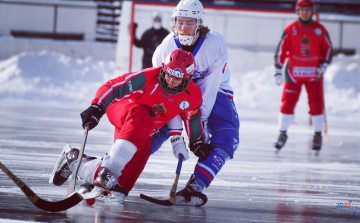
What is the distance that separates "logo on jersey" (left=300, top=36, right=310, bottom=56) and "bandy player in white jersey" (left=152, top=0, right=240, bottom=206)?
2.84 m

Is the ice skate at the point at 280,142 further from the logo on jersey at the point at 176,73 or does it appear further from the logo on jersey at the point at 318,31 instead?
the logo on jersey at the point at 176,73

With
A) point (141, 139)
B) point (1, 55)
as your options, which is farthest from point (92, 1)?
point (141, 139)

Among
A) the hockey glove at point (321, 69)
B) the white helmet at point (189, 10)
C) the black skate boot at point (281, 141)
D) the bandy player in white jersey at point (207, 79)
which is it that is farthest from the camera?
the hockey glove at point (321, 69)

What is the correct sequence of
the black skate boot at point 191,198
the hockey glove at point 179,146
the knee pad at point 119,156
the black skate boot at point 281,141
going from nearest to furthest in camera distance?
1. the knee pad at point 119,156
2. the black skate boot at point 191,198
3. the hockey glove at point 179,146
4. the black skate boot at point 281,141

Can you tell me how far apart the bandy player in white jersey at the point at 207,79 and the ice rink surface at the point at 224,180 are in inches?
10.9

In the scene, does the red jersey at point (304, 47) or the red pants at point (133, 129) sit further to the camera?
the red jersey at point (304, 47)

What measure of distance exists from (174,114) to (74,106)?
271 inches

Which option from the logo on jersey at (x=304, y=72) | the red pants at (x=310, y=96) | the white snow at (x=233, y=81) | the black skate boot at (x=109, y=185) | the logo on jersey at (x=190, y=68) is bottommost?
the white snow at (x=233, y=81)

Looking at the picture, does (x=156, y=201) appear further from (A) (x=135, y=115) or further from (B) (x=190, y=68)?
(B) (x=190, y=68)

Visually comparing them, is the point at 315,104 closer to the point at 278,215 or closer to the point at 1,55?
the point at 278,215

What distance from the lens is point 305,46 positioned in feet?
21.6

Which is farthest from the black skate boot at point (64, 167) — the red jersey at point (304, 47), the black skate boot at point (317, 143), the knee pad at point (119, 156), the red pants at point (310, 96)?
the red jersey at point (304, 47)

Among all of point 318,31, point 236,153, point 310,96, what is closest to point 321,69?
point 310,96

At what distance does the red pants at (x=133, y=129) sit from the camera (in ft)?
10.6
